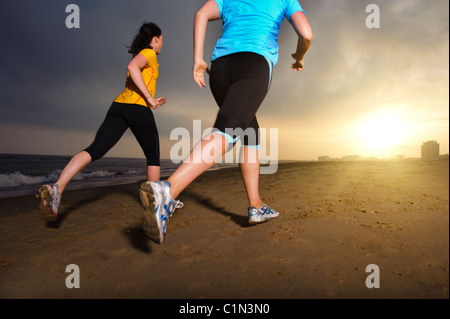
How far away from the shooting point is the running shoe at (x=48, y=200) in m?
2.51

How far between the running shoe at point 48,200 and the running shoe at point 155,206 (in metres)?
1.64

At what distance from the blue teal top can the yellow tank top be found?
1.42m

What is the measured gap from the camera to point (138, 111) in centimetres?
299

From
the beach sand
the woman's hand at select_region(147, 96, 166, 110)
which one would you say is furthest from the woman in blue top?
the woman's hand at select_region(147, 96, 166, 110)

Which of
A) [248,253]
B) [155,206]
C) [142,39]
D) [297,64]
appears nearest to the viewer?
[155,206]

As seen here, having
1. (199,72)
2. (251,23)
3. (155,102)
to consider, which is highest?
(251,23)

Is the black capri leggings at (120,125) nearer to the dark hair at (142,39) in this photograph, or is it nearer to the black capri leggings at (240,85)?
the dark hair at (142,39)

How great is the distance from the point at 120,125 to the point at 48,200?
111 centimetres

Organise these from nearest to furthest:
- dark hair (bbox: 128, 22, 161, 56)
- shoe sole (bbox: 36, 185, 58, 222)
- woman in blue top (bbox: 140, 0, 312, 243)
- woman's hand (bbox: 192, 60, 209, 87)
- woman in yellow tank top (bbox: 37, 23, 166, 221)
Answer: woman in blue top (bbox: 140, 0, 312, 243), woman's hand (bbox: 192, 60, 209, 87), shoe sole (bbox: 36, 185, 58, 222), woman in yellow tank top (bbox: 37, 23, 166, 221), dark hair (bbox: 128, 22, 161, 56)

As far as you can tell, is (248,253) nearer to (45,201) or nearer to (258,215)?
(258,215)

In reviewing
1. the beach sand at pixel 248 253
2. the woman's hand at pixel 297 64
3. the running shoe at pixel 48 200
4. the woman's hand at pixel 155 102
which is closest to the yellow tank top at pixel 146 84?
the woman's hand at pixel 155 102

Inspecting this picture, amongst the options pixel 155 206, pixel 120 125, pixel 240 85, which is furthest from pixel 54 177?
pixel 240 85

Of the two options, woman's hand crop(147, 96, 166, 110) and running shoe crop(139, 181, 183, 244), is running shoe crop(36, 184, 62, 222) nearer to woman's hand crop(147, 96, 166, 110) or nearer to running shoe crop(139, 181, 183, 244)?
woman's hand crop(147, 96, 166, 110)

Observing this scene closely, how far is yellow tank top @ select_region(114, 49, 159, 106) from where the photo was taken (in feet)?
9.80
